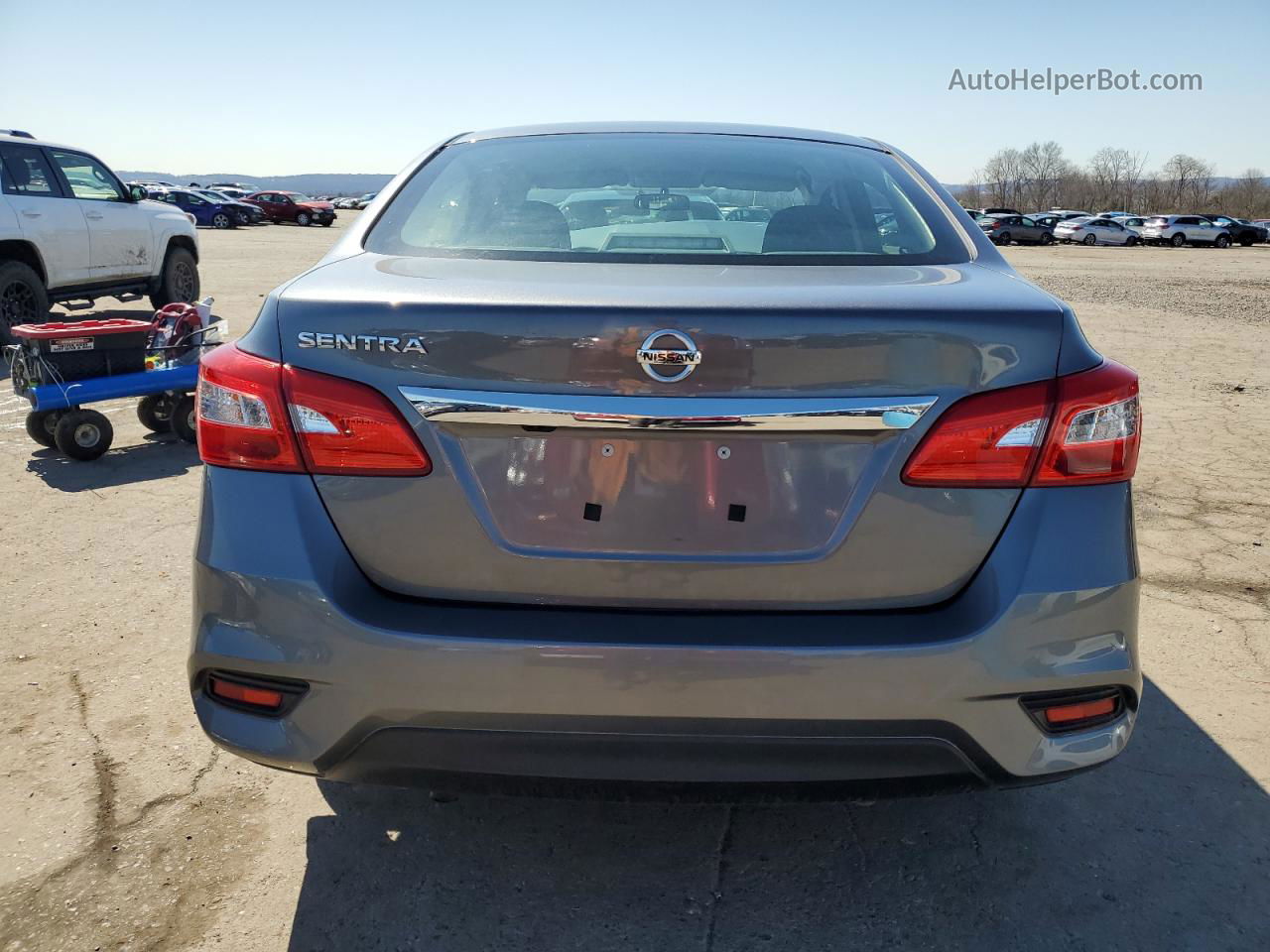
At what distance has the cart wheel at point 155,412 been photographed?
6648mm

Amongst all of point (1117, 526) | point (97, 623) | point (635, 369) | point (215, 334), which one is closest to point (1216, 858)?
point (1117, 526)

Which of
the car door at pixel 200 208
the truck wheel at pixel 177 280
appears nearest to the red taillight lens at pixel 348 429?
the truck wheel at pixel 177 280

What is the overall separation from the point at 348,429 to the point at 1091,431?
136 cm

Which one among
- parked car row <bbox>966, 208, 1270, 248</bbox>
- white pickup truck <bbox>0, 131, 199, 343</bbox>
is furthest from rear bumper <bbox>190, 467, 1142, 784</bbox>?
parked car row <bbox>966, 208, 1270, 248</bbox>

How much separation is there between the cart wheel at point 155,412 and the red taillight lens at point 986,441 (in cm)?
587

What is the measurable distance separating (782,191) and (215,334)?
5161 millimetres

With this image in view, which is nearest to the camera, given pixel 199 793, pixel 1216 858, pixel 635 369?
pixel 635 369

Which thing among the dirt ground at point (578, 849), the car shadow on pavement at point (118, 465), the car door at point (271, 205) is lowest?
the dirt ground at point (578, 849)

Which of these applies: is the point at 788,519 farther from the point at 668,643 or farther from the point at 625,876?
the point at 625,876

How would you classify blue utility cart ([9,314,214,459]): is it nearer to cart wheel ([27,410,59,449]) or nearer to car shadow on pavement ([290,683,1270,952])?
cart wheel ([27,410,59,449])

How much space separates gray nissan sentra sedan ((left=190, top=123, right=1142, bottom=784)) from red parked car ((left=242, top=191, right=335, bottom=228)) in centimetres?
5471

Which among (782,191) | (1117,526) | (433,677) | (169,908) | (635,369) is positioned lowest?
(169,908)

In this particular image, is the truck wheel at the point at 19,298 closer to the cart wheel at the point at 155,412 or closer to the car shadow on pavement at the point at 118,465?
the cart wheel at the point at 155,412

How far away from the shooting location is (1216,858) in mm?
2514
